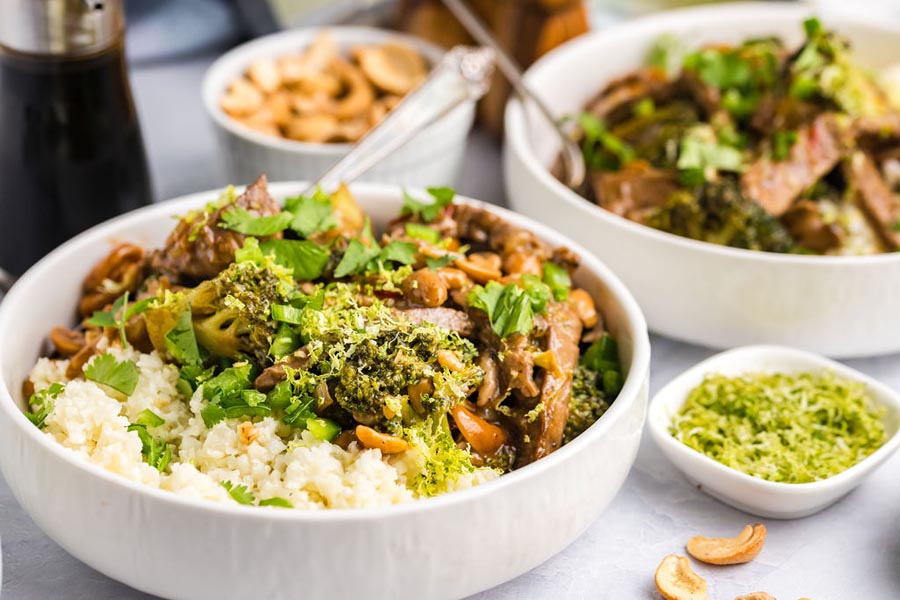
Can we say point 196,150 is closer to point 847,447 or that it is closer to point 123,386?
point 123,386

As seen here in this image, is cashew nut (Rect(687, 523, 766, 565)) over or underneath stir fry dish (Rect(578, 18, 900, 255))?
underneath

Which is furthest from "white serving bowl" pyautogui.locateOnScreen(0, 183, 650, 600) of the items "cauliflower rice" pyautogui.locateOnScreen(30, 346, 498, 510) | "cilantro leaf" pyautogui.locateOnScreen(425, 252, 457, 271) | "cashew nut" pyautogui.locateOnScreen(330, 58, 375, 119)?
"cashew nut" pyautogui.locateOnScreen(330, 58, 375, 119)

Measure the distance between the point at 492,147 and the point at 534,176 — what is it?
1143 millimetres

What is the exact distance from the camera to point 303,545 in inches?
76.2

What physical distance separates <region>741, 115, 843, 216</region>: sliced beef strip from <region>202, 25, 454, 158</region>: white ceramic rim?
1.03 metres

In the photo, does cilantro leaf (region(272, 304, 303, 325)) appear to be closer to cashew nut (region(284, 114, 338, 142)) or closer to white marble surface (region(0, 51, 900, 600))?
white marble surface (region(0, 51, 900, 600))

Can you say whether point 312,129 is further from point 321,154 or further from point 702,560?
point 702,560

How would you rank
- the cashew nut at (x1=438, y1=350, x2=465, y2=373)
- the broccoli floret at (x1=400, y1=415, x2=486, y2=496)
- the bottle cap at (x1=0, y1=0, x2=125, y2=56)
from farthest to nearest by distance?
the bottle cap at (x1=0, y1=0, x2=125, y2=56) → the cashew nut at (x1=438, y1=350, x2=465, y2=373) → the broccoli floret at (x1=400, y1=415, x2=486, y2=496)

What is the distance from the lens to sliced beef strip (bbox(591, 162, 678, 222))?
3.42 m

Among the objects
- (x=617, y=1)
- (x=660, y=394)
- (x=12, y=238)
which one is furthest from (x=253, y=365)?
(x=617, y=1)

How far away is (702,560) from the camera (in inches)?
95.6

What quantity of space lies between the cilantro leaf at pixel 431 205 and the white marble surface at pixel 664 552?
0.85m

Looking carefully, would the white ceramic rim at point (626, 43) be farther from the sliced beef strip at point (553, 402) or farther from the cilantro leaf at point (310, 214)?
the cilantro leaf at point (310, 214)

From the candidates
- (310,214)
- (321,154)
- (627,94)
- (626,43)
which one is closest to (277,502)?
(310,214)
